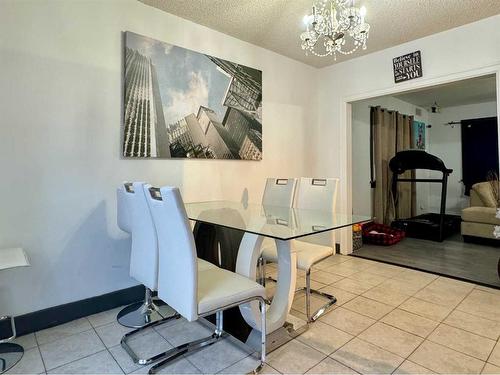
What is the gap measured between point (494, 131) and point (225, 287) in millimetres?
6633

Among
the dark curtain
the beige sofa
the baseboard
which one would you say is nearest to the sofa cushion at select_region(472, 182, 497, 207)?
the beige sofa

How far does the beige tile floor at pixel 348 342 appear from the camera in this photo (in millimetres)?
1657

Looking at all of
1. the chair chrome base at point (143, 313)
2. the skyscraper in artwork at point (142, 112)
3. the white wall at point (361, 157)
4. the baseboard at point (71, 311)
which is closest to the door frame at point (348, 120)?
the white wall at point (361, 157)

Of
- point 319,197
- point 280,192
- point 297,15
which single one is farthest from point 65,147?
point 297,15

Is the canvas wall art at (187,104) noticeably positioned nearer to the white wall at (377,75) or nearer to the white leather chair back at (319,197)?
the white leather chair back at (319,197)

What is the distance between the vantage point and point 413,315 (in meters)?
2.26

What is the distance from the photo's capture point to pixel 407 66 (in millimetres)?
3340

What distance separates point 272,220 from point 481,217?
154 inches

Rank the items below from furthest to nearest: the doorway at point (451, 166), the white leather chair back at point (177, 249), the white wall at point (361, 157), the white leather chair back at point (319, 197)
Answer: the white wall at point (361, 157)
the doorway at point (451, 166)
the white leather chair back at point (319, 197)
the white leather chair back at point (177, 249)

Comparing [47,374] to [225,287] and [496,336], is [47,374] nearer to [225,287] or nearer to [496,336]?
[225,287]

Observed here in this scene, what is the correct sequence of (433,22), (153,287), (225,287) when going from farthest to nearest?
1. (433,22)
2. (153,287)
3. (225,287)

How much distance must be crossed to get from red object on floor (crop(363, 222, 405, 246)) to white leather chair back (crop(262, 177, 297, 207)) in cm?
215

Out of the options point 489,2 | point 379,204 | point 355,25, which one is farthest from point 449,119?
point 355,25

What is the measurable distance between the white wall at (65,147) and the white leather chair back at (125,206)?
28cm
